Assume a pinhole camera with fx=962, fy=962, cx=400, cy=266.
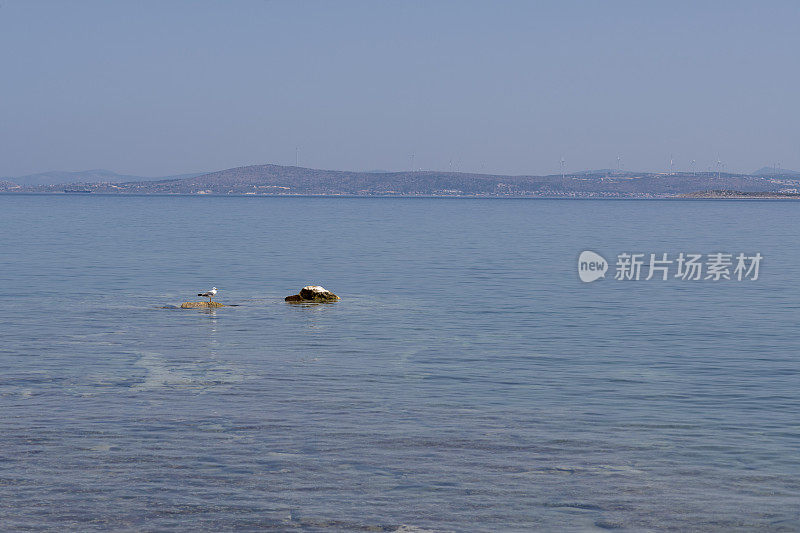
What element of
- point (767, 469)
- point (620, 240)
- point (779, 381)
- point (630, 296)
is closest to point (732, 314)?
point (630, 296)

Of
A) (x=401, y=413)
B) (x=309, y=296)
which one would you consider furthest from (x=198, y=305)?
(x=401, y=413)

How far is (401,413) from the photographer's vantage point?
985 inches

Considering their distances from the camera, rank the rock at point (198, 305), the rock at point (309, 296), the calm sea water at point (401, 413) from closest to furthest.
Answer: the calm sea water at point (401, 413)
the rock at point (198, 305)
the rock at point (309, 296)

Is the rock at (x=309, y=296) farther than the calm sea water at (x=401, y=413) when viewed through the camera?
Yes

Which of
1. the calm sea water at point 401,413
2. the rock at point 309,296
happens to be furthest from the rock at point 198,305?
the rock at point 309,296

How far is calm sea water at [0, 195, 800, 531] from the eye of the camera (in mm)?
17766

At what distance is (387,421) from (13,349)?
17.4m

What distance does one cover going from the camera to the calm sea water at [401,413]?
17766 millimetres

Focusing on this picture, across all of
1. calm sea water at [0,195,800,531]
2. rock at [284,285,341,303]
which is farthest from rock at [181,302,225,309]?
rock at [284,285,341,303]

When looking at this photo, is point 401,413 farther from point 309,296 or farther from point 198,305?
point 309,296

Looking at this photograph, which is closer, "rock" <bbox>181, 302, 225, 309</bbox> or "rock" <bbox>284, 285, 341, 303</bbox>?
"rock" <bbox>181, 302, 225, 309</bbox>

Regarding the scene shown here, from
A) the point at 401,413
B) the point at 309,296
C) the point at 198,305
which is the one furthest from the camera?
the point at 309,296

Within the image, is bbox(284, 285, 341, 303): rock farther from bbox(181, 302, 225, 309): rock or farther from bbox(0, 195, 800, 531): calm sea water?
bbox(181, 302, 225, 309): rock

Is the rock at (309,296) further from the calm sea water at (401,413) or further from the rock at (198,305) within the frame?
the rock at (198,305)
